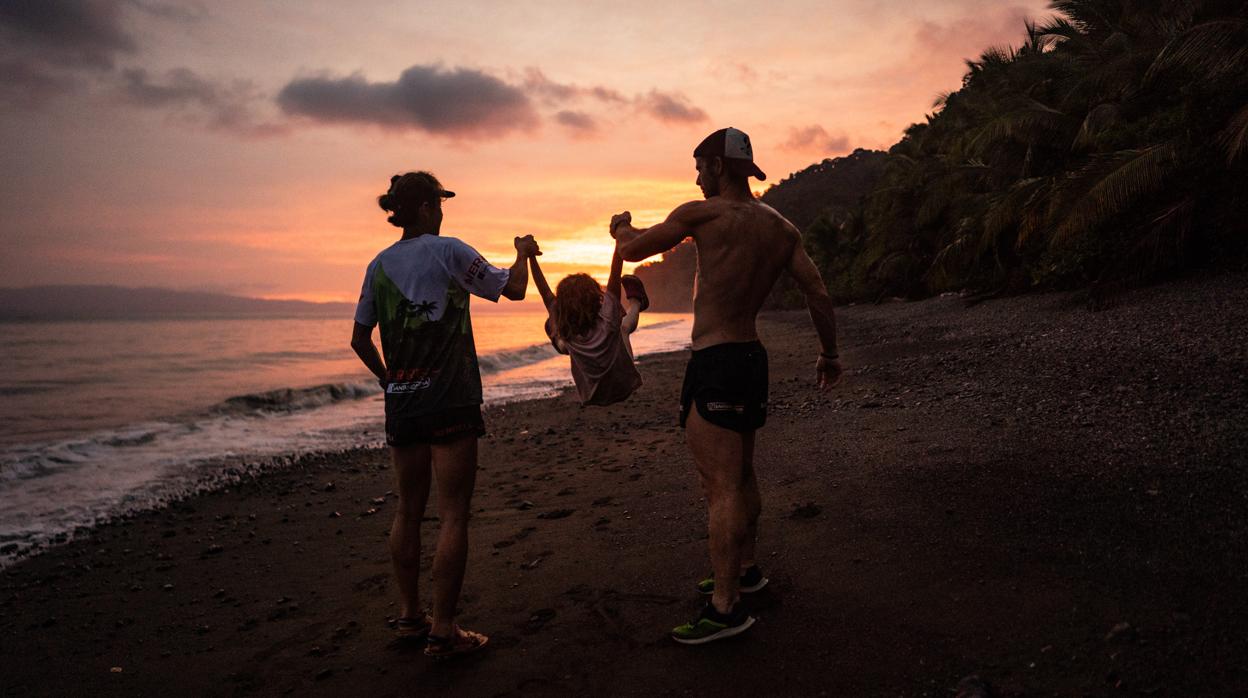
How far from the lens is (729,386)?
128 inches

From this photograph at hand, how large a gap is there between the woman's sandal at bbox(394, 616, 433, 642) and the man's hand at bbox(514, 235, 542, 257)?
2119mm

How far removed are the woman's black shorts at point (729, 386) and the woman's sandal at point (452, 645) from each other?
1576mm

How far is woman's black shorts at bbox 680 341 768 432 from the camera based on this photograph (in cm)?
325

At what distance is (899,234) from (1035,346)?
2478 centimetres

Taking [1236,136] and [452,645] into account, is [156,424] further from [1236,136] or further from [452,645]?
[1236,136]

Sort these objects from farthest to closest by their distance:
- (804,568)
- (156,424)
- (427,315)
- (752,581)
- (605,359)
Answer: (156,424) → (605,359) → (804,568) → (752,581) → (427,315)

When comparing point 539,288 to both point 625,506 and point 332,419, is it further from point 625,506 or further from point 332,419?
point 332,419

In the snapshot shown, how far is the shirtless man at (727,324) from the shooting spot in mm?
3197

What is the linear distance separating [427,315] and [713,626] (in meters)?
2.07

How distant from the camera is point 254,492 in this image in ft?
27.9

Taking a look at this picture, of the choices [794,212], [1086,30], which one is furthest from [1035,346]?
[794,212]

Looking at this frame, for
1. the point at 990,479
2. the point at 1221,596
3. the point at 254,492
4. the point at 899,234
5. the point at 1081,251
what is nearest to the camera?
the point at 1221,596

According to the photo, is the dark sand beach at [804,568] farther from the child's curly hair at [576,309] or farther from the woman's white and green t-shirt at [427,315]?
the child's curly hair at [576,309]

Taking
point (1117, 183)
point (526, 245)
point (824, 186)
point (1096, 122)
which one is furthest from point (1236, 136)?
point (824, 186)
